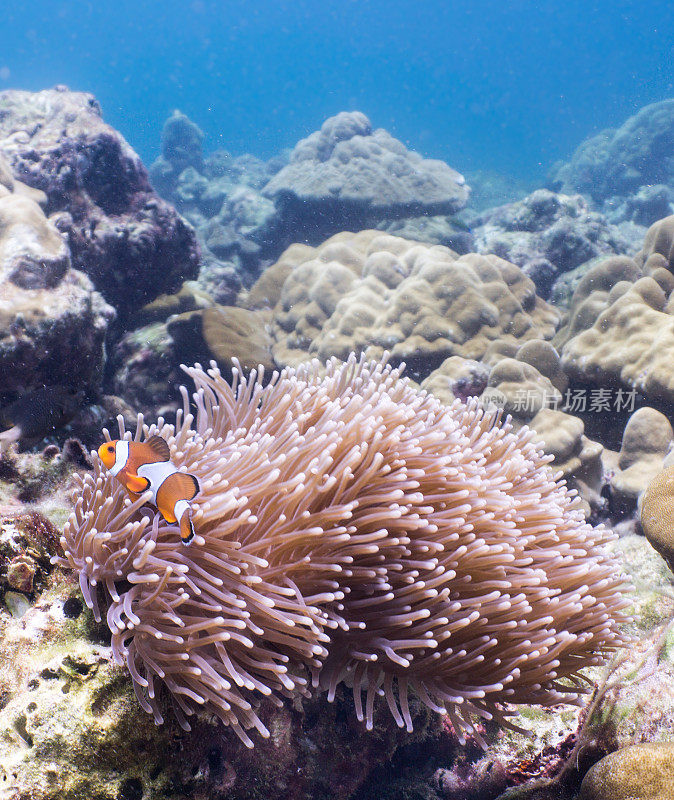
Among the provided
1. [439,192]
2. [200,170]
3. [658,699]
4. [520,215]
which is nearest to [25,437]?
[658,699]

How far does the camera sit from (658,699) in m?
1.91

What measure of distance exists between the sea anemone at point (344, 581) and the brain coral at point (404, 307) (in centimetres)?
399

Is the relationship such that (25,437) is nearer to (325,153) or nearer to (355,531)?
(355,531)

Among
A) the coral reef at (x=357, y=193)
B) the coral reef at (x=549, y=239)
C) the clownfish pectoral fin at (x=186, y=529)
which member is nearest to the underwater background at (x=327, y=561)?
the clownfish pectoral fin at (x=186, y=529)

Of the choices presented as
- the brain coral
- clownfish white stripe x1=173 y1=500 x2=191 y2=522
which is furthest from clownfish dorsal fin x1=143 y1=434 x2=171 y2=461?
the brain coral

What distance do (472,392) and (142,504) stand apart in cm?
414

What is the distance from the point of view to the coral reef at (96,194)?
5926 millimetres

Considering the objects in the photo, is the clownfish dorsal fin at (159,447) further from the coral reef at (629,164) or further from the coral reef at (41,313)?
the coral reef at (629,164)

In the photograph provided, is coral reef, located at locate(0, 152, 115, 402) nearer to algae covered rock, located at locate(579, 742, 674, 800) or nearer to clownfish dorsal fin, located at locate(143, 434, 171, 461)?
clownfish dorsal fin, located at locate(143, 434, 171, 461)

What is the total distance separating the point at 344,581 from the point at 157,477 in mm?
779

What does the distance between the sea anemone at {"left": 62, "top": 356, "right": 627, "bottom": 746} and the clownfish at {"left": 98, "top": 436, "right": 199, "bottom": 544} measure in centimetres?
9

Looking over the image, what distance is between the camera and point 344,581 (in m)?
1.82

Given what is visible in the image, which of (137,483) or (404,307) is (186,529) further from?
(404,307)

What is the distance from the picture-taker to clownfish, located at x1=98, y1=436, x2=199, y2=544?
154 cm
